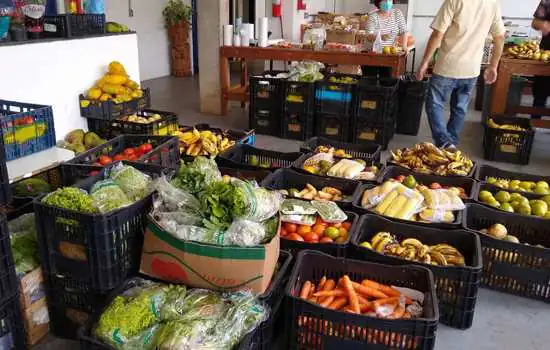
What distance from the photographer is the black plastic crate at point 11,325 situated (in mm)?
2164

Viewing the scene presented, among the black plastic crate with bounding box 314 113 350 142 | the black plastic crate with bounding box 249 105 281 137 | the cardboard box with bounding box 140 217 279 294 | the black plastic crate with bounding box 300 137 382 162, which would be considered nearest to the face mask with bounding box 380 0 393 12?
the black plastic crate with bounding box 314 113 350 142

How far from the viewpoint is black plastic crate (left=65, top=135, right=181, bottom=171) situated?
3.19m

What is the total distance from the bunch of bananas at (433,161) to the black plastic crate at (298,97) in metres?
1.63

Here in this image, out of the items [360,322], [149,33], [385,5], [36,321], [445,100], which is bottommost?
[36,321]

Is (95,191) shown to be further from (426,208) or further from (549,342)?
(549,342)

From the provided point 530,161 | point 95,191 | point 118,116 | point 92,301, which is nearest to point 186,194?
point 95,191

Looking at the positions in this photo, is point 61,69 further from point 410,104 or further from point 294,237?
point 410,104

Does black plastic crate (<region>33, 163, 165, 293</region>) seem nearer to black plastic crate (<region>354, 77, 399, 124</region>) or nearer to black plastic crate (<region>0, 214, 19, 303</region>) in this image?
black plastic crate (<region>0, 214, 19, 303</region>)

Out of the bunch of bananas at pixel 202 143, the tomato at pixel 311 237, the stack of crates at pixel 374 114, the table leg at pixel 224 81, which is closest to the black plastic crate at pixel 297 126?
the stack of crates at pixel 374 114

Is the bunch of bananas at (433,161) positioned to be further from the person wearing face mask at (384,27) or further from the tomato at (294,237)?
the person wearing face mask at (384,27)

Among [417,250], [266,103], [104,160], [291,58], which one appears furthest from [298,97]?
[417,250]

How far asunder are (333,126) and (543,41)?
116 inches

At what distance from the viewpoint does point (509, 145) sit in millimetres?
5137

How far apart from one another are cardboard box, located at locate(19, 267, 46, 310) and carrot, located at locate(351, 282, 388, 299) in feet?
4.80
